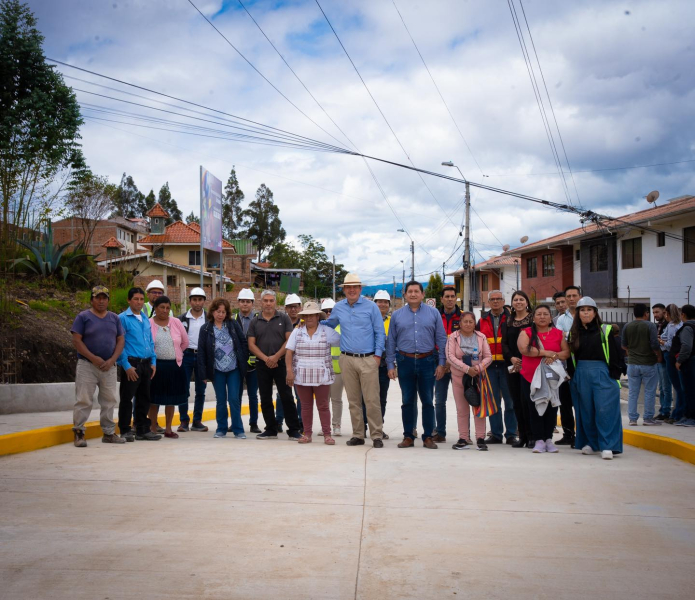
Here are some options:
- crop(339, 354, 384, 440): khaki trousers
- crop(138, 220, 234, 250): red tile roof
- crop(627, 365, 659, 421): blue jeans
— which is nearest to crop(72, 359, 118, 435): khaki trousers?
crop(339, 354, 384, 440): khaki trousers

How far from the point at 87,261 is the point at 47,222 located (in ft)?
4.26

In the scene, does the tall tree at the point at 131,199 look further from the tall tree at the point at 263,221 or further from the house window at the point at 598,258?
the house window at the point at 598,258

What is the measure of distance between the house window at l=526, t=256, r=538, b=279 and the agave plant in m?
30.6

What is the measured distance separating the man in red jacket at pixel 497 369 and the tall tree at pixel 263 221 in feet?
238

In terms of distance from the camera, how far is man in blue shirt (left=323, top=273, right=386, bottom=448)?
8.59 meters

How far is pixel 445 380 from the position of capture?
915 centimetres

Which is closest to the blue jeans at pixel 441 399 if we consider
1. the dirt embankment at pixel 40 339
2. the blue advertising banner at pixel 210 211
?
the dirt embankment at pixel 40 339

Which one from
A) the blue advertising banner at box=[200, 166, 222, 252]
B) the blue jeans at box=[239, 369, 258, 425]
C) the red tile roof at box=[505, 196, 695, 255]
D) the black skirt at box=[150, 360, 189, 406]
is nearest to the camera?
the black skirt at box=[150, 360, 189, 406]

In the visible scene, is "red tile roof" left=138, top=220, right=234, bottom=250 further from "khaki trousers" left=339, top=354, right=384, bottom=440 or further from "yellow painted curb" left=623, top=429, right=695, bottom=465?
"yellow painted curb" left=623, top=429, right=695, bottom=465

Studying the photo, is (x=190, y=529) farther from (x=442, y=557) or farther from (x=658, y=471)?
(x=658, y=471)

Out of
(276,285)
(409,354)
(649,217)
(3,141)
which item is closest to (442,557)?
(409,354)

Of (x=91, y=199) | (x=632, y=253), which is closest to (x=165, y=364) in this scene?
(x=91, y=199)

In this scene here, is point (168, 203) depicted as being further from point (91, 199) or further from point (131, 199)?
point (91, 199)

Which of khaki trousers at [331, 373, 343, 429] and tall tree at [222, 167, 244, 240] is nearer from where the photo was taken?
khaki trousers at [331, 373, 343, 429]
